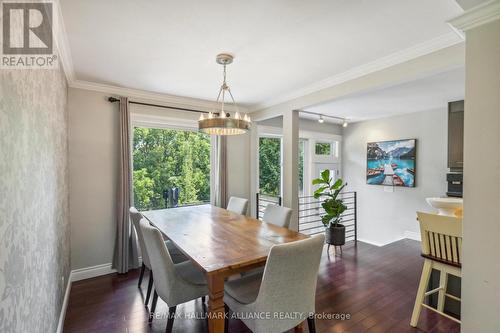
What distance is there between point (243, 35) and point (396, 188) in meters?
4.30

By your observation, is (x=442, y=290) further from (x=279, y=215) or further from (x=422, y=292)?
(x=279, y=215)

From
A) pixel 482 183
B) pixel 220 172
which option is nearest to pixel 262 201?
pixel 220 172

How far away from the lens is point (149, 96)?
11.3ft

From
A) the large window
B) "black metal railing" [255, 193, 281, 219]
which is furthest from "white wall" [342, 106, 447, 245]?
the large window

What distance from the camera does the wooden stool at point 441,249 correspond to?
1851mm

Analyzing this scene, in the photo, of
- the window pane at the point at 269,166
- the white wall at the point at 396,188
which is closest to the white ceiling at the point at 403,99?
the white wall at the point at 396,188

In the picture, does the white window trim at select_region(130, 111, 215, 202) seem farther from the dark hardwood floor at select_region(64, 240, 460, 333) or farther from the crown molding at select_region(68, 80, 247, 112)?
the dark hardwood floor at select_region(64, 240, 460, 333)

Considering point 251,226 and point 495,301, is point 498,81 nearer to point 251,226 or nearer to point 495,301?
point 495,301

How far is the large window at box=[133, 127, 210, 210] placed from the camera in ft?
11.6

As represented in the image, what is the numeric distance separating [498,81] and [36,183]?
2.77m

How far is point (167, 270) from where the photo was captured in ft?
5.60

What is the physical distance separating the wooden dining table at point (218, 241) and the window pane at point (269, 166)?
1815 mm

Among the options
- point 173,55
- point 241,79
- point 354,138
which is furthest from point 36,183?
point 354,138

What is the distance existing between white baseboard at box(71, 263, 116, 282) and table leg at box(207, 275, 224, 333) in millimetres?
2344
